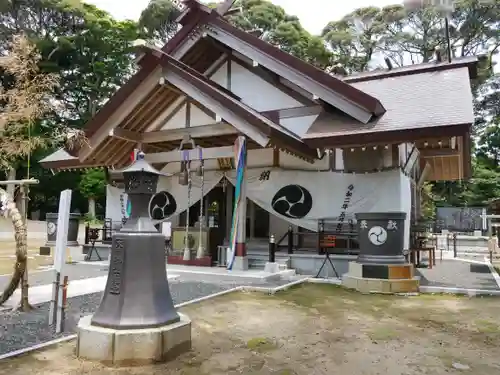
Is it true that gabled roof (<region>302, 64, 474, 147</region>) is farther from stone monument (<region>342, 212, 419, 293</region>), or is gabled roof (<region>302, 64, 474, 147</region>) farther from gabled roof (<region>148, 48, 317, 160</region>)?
stone monument (<region>342, 212, 419, 293</region>)

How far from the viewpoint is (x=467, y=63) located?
1216cm

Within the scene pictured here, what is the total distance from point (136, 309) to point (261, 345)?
4.64 ft

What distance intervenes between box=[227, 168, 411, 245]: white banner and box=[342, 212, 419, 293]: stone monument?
210 centimetres

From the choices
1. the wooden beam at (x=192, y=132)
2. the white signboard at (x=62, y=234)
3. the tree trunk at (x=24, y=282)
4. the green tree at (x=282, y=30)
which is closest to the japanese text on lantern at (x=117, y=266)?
the white signboard at (x=62, y=234)

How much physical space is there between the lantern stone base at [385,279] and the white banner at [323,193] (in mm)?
2330

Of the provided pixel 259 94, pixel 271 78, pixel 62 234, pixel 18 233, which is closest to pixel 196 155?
pixel 259 94

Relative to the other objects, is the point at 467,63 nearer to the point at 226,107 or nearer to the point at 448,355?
the point at 226,107

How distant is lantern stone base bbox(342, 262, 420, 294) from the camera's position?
8.07 m

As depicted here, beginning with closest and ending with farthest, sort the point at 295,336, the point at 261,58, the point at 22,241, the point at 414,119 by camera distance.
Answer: the point at 295,336, the point at 22,241, the point at 414,119, the point at 261,58

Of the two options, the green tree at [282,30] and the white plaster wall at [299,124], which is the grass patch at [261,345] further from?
the green tree at [282,30]

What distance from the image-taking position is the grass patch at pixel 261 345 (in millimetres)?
4552

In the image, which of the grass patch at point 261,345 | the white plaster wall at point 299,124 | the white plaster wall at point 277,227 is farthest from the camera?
the white plaster wall at point 277,227

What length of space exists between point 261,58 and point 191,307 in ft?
23.3

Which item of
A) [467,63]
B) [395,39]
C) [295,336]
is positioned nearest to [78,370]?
[295,336]
